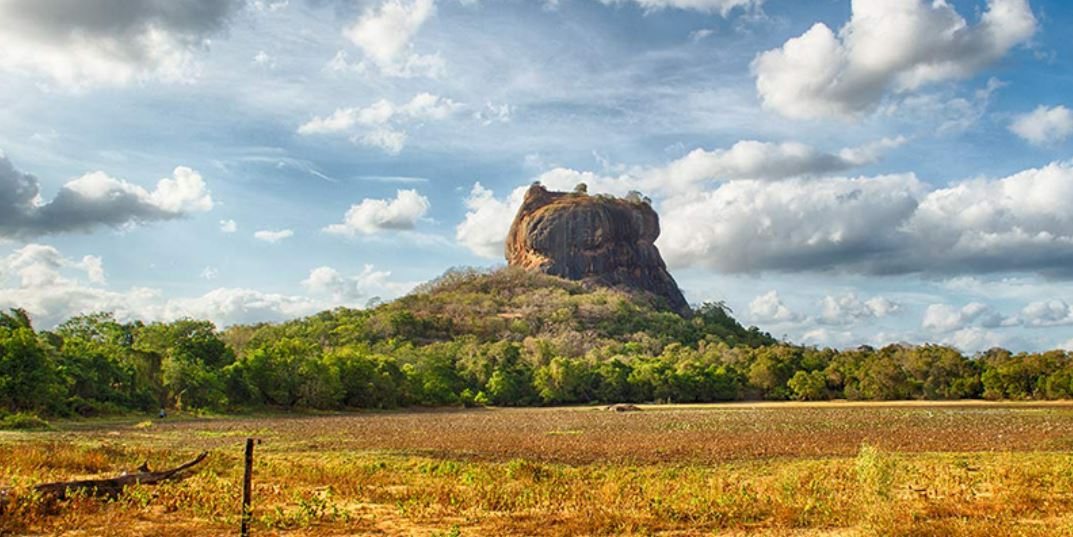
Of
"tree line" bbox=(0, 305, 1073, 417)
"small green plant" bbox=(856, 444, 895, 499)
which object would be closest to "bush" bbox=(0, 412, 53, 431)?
"tree line" bbox=(0, 305, 1073, 417)

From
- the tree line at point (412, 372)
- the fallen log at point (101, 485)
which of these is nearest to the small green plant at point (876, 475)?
the fallen log at point (101, 485)

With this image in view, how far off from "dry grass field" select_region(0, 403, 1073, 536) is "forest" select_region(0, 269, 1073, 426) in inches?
955

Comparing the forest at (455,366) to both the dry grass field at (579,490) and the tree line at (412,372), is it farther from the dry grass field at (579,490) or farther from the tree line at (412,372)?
the dry grass field at (579,490)

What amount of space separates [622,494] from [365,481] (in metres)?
6.38

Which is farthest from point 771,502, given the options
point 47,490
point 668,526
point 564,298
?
point 564,298

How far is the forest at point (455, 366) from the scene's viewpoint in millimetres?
51000

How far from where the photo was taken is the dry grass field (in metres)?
13.1

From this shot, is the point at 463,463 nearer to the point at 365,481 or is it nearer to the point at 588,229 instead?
the point at 365,481

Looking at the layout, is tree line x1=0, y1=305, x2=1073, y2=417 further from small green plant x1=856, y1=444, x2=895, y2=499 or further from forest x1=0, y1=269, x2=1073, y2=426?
small green plant x1=856, y1=444, x2=895, y2=499

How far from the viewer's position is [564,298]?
159 meters

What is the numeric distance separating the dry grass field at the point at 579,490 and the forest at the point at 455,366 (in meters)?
24.3

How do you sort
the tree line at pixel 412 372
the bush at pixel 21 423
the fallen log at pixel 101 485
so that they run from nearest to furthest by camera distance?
the fallen log at pixel 101 485
the bush at pixel 21 423
the tree line at pixel 412 372

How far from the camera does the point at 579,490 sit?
1673 centimetres

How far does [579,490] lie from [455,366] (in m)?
76.7
